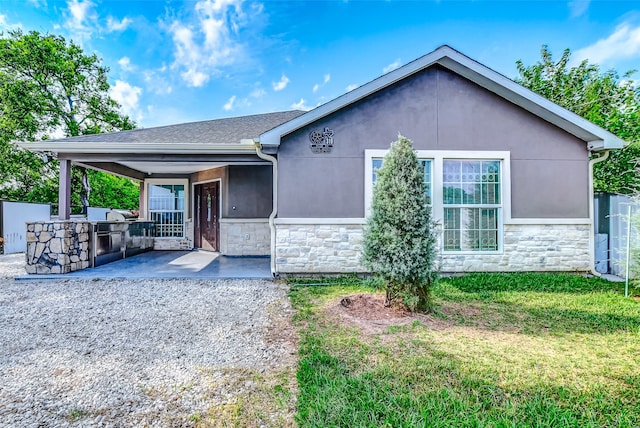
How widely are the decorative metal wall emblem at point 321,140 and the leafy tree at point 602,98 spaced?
767 cm

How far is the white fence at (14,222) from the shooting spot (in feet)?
32.4

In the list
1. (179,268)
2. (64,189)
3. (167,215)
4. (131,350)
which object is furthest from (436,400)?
(167,215)

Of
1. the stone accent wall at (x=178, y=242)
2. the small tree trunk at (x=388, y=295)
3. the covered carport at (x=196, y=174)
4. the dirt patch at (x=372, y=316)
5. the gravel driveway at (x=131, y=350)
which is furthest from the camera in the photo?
the stone accent wall at (x=178, y=242)

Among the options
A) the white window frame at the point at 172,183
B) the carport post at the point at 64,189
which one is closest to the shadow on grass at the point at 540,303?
the carport post at the point at 64,189

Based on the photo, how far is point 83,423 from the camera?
198 cm

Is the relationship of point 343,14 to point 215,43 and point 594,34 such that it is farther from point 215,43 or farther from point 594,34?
point 594,34

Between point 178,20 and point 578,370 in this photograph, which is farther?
point 178,20

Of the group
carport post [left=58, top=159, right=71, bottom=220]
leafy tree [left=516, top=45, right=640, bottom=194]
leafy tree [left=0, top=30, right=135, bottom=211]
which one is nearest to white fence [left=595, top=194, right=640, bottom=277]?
leafy tree [left=516, top=45, right=640, bottom=194]

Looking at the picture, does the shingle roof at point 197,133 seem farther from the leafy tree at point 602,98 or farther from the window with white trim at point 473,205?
the leafy tree at point 602,98

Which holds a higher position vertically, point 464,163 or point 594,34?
point 594,34

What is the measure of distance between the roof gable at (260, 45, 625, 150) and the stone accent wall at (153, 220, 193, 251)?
6.33 meters

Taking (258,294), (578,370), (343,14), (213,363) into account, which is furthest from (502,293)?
(343,14)

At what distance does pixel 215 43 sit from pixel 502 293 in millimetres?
14759

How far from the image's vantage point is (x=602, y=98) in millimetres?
11945
